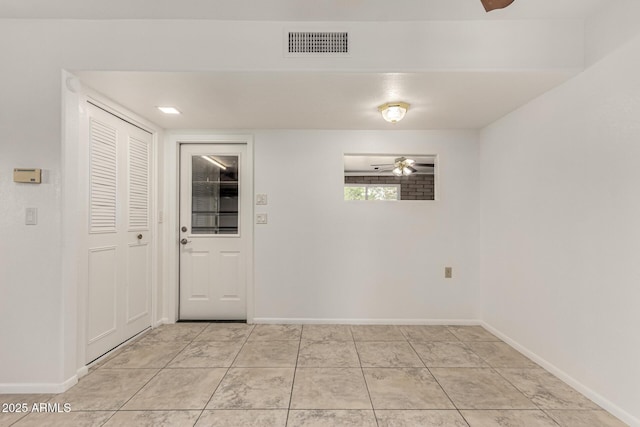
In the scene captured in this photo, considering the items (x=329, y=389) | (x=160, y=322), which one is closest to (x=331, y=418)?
(x=329, y=389)

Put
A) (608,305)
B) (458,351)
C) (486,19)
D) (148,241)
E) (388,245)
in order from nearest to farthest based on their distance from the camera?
(608,305) < (486,19) < (458,351) < (148,241) < (388,245)

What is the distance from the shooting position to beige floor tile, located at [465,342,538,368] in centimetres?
255

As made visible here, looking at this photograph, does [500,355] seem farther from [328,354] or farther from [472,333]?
[328,354]

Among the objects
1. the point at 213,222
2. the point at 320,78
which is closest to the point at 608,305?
the point at 320,78

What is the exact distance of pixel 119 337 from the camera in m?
2.86

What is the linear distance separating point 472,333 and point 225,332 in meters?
2.44

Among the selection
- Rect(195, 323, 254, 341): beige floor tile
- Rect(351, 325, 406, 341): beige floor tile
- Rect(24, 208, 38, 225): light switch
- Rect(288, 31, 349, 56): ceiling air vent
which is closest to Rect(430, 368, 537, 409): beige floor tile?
Rect(351, 325, 406, 341): beige floor tile

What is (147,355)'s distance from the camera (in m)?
2.72

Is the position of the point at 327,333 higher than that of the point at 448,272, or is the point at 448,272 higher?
the point at 448,272

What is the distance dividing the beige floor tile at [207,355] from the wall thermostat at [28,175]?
1.60 m

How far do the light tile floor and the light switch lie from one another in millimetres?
1109

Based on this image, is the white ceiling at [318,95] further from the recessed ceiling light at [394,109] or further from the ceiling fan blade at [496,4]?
the ceiling fan blade at [496,4]

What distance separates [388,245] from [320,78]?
1.95 m

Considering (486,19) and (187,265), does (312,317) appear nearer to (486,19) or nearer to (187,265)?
(187,265)
